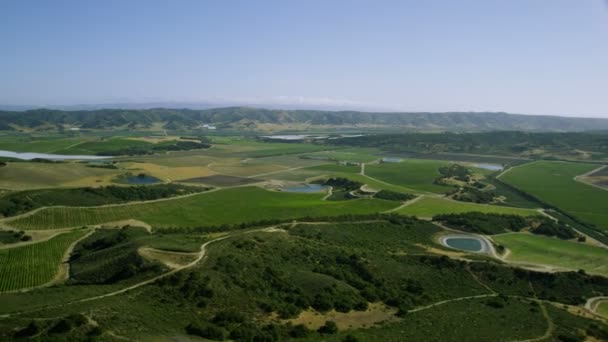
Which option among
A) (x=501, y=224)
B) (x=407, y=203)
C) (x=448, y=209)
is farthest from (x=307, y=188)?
(x=501, y=224)

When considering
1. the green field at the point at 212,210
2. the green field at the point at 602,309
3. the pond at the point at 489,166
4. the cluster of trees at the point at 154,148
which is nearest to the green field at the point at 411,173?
the pond at the point at 489,166

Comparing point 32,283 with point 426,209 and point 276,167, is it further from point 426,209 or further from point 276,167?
point 276,167

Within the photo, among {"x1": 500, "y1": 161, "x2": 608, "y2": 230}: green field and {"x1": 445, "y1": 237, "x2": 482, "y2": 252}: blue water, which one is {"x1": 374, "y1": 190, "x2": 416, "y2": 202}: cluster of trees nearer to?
{"x1": 445, "y1": 237, "x2": 482, "y2": 252}: blue water

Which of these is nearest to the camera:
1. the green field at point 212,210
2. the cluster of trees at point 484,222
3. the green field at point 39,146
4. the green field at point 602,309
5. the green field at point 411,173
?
the green field at point 602,309

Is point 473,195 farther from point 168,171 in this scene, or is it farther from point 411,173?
point 168,171

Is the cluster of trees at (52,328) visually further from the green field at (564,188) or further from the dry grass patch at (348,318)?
the green field at (564,188)
